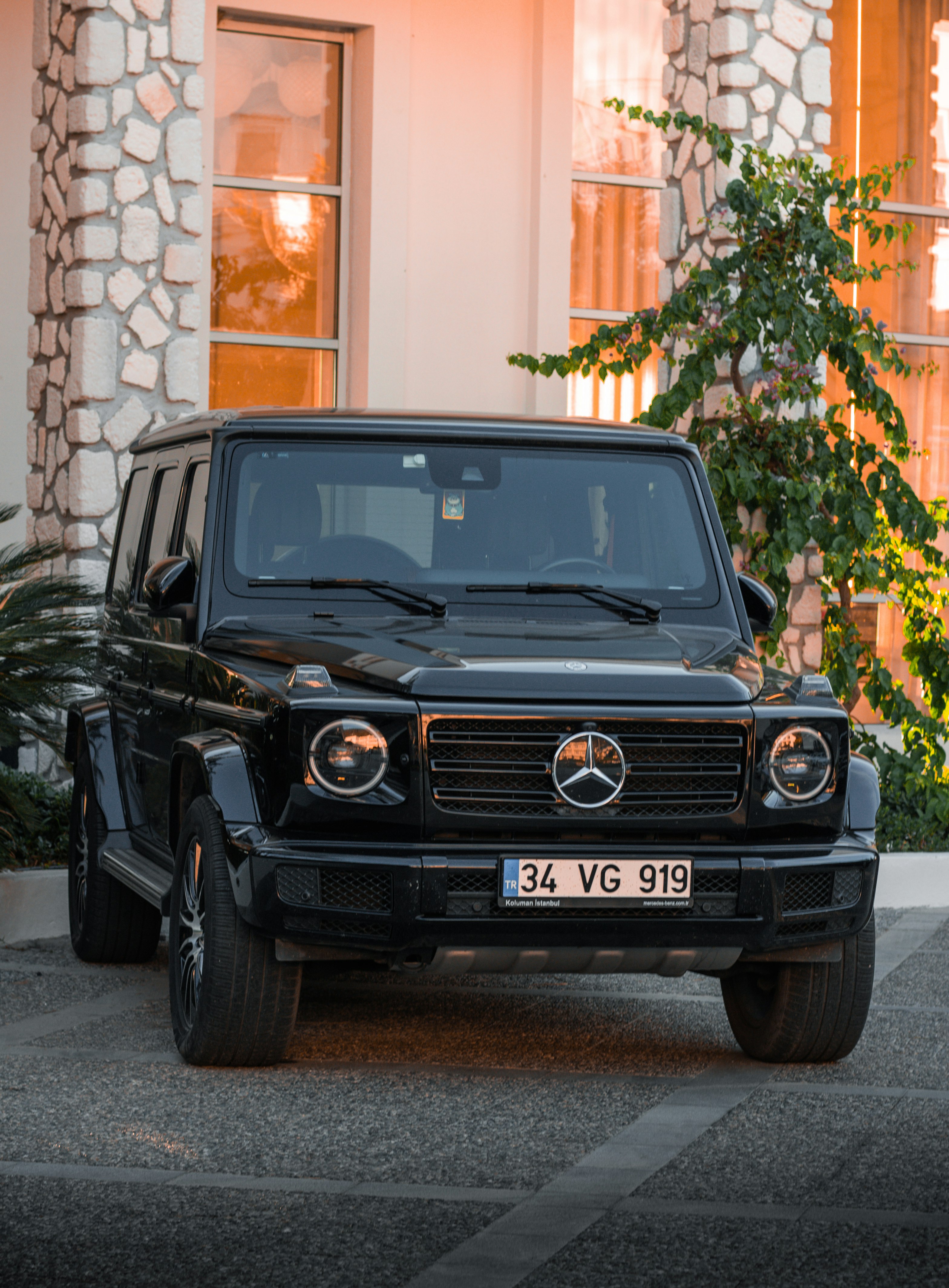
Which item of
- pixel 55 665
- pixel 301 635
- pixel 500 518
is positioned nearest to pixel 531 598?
pixel 500 518

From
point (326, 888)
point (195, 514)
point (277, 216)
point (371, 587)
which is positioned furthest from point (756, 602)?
point (277, 216)

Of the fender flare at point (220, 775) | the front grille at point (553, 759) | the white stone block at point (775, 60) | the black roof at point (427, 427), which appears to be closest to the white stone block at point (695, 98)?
the white stone block at point (775, 60)

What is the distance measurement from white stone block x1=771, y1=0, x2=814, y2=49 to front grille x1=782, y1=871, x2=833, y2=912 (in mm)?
7165

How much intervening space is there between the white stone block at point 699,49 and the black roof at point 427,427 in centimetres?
522

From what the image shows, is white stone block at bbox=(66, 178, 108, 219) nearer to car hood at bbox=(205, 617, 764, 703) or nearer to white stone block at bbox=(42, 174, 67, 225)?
white stone block at bbox=(42, 174, 67, 225)

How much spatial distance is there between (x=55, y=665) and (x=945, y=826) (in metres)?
4.87

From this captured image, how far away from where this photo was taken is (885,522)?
10.8 meters

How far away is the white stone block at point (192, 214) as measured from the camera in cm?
1048

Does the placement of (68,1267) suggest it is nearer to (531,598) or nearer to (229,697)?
(229,697)

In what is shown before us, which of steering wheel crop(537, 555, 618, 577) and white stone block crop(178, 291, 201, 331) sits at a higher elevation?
white stone block crop(178, 291, 201, 331)

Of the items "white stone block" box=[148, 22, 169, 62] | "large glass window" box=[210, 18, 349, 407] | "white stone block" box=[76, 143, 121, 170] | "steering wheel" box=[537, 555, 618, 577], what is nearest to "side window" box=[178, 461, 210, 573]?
"steering wheel" box=[537, 555, 618, 577]

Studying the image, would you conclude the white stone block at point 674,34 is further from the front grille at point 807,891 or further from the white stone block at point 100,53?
the front grille at point 807,891

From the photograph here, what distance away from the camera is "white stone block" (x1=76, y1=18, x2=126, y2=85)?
10289 mm

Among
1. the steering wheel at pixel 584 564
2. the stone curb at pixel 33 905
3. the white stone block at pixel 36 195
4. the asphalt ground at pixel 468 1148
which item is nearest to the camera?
the asphalt ground at pixel 468 1148
